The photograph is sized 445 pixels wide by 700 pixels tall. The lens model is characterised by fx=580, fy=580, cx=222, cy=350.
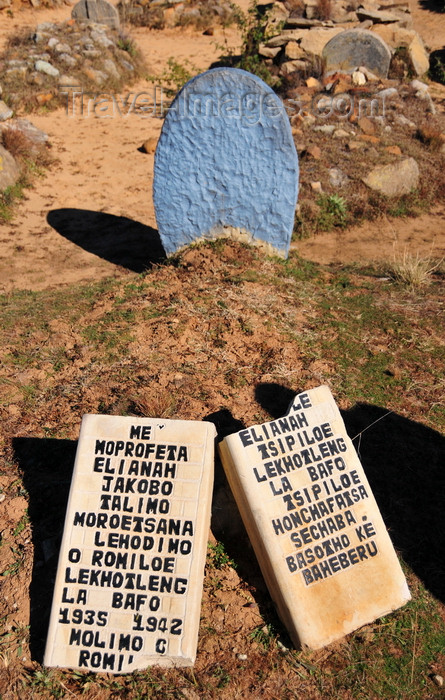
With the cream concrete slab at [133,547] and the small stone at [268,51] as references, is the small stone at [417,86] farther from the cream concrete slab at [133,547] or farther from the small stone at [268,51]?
the cream concrete slab at [133,547]

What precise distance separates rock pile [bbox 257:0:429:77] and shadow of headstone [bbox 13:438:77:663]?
1026 cm

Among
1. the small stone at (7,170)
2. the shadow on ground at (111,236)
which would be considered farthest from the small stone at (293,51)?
the small stone at (7,170)

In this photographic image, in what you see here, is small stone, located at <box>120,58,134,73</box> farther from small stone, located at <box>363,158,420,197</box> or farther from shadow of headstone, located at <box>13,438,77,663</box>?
shadow of headstone, located at <box>13,438,77,663</box>

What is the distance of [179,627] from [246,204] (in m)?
4.27

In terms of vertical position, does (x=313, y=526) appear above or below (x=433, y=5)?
below

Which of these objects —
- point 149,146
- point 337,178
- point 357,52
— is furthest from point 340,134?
point 149,146

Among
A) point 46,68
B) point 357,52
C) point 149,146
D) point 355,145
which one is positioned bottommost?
point 149,146

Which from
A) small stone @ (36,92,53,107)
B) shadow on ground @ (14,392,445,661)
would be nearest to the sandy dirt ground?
small stone @ (36,92,53,107)

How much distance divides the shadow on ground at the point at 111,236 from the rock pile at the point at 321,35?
18.8 feet

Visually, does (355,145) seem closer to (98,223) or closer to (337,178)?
(337,178)

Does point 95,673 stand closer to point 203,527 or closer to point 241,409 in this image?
point 203,527

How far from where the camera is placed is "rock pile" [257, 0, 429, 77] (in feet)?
39.1

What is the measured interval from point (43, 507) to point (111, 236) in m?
5.54

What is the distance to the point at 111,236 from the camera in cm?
804
